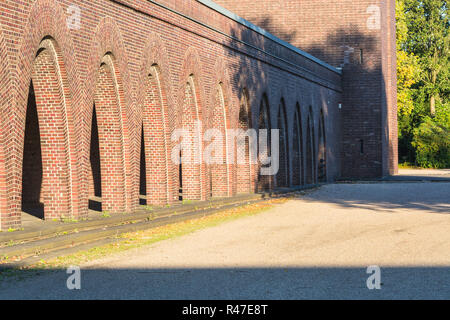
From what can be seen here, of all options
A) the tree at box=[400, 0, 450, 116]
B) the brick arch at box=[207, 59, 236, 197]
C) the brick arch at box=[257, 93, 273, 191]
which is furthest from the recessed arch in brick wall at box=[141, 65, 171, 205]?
the tree at box=[400, 0, 450, 116]

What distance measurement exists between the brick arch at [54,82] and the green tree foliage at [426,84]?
4770 centimetres

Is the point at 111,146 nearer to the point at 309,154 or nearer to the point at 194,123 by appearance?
the point at 194,123

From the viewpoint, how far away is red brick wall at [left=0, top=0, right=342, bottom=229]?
43.5 feet

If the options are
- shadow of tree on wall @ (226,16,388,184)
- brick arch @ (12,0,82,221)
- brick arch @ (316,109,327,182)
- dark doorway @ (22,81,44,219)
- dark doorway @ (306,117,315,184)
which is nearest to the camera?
brick arch @ (12,0,82,221)

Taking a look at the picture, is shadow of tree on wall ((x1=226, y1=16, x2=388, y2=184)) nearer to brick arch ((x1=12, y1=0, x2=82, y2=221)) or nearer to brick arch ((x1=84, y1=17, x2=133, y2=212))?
brick arch ((x1=84, y1=17, x2=133, y2=212))

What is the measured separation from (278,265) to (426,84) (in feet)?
195

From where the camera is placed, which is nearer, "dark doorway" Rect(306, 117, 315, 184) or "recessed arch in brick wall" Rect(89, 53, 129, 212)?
"recessed arch in brick wall" Rect(89, 53, 129, 212)

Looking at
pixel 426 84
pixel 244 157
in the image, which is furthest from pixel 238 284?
pixel 426 84

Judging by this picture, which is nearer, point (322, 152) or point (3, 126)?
point (3, 126)

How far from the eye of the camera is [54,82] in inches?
588

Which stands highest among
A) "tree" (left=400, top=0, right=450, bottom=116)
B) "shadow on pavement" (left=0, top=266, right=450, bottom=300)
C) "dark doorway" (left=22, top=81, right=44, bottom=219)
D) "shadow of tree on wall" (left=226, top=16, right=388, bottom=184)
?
"tree" (left=400, top=0, right=450, bottom=116)

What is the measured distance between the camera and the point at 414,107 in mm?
65875

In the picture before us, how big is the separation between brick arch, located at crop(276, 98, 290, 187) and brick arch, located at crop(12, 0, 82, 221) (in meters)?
17.6

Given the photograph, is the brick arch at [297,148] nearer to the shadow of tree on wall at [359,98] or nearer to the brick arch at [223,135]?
the shadow of tree on wall at [359,98]
